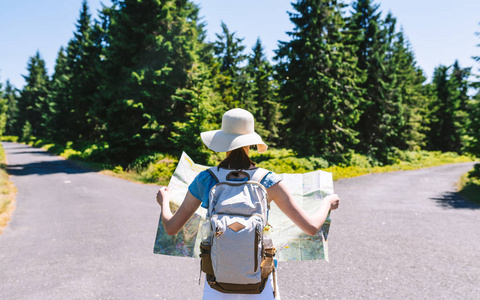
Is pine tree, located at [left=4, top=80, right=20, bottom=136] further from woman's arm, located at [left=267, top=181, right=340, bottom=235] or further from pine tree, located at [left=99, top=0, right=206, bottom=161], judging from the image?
woman's arm, located at [left=267, top=181, right=340, bottom=235]

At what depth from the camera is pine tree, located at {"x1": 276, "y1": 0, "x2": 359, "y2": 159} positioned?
20.5 meters

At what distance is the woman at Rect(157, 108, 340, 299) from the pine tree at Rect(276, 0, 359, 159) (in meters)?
18.7

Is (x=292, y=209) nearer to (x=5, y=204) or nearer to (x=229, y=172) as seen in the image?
(x=229, y=172)

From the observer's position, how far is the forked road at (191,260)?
4598mm

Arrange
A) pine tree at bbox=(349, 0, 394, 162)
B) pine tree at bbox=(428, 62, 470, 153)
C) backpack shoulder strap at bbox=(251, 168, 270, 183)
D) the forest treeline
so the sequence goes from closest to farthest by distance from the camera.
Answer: backpack shoulder strap at bbox=(251, 168, 270, 183)
the forest treeline
pine tree at bbox=(349, 0, 394, 162)
pine tree at bbox=(428, 62, 470, 153)

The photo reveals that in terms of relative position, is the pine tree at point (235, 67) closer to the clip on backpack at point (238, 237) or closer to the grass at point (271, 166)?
the grass at point (271, 166)

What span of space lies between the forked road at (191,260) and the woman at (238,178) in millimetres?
2729

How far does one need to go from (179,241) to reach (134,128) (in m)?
18.2

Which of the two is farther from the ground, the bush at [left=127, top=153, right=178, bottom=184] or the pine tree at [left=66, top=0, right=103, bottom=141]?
the pine tree at [left=66, top=0, right=103, bottom=141]

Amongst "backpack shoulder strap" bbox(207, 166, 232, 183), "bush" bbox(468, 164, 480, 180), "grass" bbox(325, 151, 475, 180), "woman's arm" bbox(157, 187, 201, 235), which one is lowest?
"grass" bbox(325, 151, 475, 180)

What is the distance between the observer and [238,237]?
6.10 feet

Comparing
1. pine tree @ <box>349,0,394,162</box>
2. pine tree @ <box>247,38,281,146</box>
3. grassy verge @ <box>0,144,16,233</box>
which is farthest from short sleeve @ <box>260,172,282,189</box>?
pine tree @ <box>247,38,281,146</box>

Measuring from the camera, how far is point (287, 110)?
2178 centimetres

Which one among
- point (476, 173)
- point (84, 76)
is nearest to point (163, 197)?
point (476, 173)
